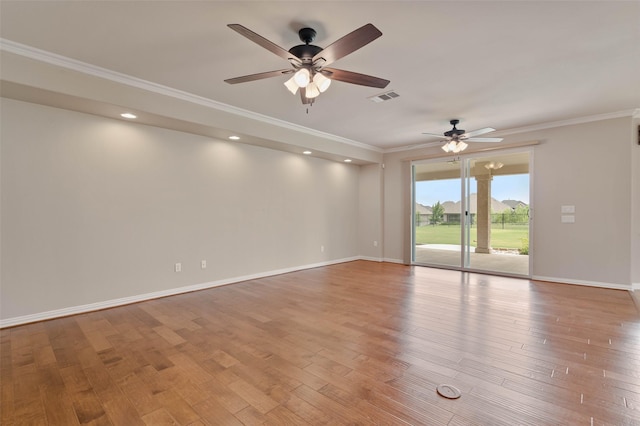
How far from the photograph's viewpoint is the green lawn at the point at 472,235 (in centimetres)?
579

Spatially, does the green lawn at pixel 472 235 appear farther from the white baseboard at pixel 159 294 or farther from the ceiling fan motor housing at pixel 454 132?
the ceiling fan motor housing at pixel 454 132

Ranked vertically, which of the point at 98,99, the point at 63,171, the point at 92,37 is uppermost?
the point at 92,37

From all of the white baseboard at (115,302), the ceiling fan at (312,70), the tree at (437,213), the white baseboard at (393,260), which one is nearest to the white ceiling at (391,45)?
the ceiling fan at (312,70)

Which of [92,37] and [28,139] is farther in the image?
[28,139]

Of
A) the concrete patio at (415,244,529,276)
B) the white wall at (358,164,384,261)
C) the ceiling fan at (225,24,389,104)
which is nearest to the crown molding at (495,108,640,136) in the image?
the concrete patio at (415,244,529,276)

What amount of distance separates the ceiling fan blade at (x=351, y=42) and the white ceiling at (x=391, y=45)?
1.09 feet

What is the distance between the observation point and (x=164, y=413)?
1791 mm

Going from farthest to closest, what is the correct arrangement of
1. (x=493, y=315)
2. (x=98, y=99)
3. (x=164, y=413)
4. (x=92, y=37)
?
1. (x=493, y=315)
2. (x=98, y=99)
3. (x=92, y=37)
4. (x=164, y=413)

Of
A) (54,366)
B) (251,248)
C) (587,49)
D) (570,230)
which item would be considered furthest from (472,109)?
(54,366)

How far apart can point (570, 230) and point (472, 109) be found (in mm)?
2786

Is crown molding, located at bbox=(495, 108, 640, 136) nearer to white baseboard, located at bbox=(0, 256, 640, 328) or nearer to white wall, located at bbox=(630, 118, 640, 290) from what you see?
white wall, located at bbox=(630, 118, 640, 290)

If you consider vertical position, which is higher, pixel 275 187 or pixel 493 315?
pixel 275 187

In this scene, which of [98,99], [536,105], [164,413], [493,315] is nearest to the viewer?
[164,413]

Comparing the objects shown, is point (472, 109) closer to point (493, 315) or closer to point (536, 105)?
point (536, 105)
